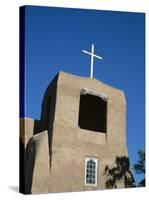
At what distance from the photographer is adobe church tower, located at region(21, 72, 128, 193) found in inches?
492

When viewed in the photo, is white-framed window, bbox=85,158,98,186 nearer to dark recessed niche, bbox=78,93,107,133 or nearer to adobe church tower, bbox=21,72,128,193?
adobe church tower, bbox=21,72,128,193

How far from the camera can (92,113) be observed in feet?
44.1

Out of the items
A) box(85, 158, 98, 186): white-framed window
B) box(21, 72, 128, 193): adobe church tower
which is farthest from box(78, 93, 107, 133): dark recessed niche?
box(85, 158, 98, 186): white-framed window

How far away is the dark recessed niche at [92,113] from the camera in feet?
43.5

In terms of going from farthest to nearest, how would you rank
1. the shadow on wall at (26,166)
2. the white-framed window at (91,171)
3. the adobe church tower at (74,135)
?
the white-framed window at (91,171)
the adobe church tower at (74,135)
the shadow on wall at (26,166)

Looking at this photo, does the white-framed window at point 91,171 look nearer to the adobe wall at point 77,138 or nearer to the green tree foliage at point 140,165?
the adobe wall at point 77,138

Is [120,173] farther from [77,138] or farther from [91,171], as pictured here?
[77,138]

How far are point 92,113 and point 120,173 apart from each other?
1.09 metres

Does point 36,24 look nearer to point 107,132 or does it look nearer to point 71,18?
point 71,18

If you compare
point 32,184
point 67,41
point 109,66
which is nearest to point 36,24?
point 67,41

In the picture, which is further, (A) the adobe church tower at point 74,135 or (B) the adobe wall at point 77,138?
(B) the adobe wall at point 77,138

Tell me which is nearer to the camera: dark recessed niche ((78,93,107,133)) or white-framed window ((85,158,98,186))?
white-framed window ((85,158,98,186))

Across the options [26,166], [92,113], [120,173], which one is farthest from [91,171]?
[26,166]

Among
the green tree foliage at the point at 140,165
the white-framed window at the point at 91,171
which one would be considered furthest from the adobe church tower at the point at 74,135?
the green tree foliage at the point at 140,165
